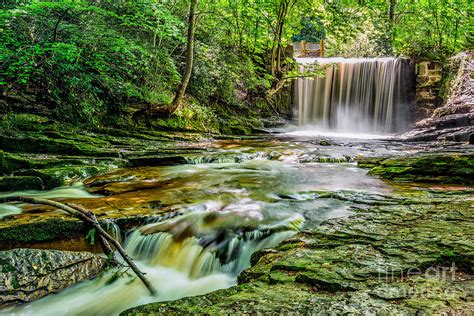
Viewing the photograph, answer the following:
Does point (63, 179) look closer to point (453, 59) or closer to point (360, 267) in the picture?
point (360, 267)

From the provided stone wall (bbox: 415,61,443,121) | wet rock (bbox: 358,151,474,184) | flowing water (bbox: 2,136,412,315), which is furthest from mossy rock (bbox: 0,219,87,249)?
stone wall (bbox: 415,61,443,121)

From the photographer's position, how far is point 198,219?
3916mm

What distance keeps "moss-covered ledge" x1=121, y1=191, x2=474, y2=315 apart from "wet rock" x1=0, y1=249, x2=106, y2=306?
1229mm

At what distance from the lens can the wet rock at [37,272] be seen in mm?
2428

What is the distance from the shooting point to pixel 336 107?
18.0 meters

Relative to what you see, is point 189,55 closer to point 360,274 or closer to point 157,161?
point 157,161

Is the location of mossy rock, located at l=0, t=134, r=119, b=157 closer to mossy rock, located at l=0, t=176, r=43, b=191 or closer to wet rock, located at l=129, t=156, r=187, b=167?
wet rock, located at l=129, t=156, r=187, b=167

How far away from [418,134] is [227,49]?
8.69 meters

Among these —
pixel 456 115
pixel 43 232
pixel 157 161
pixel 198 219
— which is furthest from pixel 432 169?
pixel 456 115

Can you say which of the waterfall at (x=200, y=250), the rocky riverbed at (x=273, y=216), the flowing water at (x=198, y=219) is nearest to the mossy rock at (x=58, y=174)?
the rocky riverbed at (x=273, y=216)

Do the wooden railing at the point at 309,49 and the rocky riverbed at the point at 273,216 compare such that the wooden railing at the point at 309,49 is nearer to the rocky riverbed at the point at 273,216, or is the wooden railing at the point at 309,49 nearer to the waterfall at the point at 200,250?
the rocky riverbed at the point at 273,216

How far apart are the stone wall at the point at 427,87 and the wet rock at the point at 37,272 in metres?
17.4

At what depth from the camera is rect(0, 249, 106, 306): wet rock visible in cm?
243

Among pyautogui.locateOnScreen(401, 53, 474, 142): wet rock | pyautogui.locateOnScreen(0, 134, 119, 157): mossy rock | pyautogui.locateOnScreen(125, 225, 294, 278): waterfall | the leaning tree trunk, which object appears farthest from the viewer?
pyautogui.locateOnScreen(401, 53, 474, 142): wet rock
